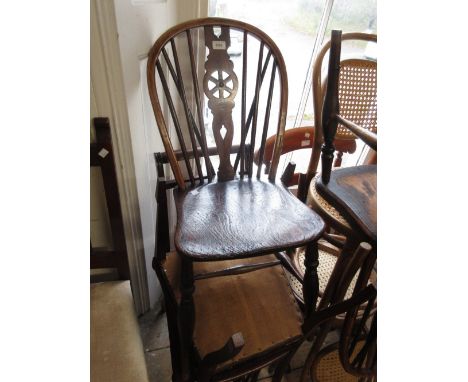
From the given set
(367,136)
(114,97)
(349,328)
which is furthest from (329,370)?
(114,97)

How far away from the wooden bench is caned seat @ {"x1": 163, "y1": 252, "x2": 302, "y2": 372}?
0.15m

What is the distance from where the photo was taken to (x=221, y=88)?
1096 mm

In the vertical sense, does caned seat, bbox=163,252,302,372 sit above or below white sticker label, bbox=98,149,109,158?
below

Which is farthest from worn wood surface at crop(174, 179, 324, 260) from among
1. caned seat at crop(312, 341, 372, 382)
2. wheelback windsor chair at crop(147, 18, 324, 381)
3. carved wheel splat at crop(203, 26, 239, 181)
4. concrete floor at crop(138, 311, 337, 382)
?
concrete floor at crop(138, 311, 337, 382)

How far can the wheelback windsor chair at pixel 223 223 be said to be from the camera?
859 mm

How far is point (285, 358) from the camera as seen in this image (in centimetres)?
98

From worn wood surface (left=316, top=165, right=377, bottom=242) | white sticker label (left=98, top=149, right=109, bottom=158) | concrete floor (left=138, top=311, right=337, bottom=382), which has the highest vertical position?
white sticker label (left=98, top=149, right=109, bottom=158)

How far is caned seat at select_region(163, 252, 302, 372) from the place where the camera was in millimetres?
942

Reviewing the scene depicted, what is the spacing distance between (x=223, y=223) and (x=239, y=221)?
0.05 metres

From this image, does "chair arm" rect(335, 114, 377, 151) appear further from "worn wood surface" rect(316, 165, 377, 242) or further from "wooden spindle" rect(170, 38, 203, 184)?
"wooden spindle" rect(170, 38, 203, 184)

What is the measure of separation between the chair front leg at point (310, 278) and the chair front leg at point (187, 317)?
14.5 inches
